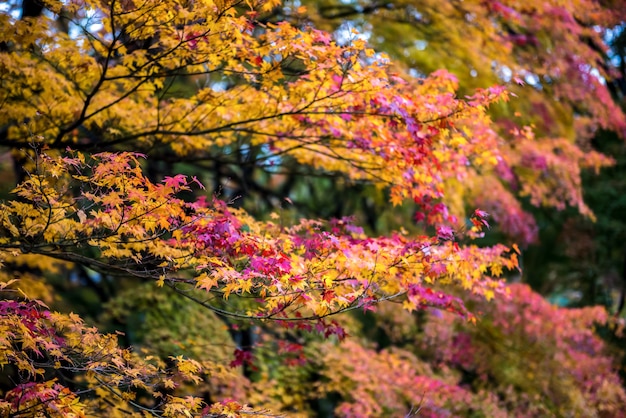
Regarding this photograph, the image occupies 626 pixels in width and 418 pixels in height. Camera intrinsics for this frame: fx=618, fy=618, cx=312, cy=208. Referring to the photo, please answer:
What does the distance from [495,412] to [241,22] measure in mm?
6178

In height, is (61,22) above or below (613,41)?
above

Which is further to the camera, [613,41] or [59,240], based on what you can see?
[613,41]

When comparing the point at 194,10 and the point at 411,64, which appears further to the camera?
the point at 411,64

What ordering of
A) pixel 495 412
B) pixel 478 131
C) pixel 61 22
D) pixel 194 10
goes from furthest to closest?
1. pixel 61 22
2. pixel 495 412
3. pixel 478 131
4. pixel 194 10

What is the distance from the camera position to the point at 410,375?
819cm

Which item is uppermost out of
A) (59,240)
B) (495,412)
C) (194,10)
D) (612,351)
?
(194,10)

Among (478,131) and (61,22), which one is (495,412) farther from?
(61,22)

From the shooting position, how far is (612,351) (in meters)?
10.2

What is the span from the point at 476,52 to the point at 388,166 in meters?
3.78

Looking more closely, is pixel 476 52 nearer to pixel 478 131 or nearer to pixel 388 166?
pixel 478 131

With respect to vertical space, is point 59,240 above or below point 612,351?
above

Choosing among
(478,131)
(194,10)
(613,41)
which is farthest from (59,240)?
(613,41)

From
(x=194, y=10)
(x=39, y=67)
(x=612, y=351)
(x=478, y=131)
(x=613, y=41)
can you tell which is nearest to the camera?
(x=194, y=10)

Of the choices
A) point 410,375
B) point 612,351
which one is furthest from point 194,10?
point 612,351
